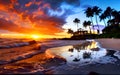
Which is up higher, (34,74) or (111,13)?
(111,13)

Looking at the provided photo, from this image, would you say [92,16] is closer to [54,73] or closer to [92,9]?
[92,9]

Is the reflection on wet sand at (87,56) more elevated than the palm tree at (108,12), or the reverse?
the palm tree at (108,12)

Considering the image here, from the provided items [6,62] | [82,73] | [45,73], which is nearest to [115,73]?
[82,73]

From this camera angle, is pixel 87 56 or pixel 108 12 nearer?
pixel 87 56

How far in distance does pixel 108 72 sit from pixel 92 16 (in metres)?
105

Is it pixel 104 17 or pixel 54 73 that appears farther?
pixel 104 17

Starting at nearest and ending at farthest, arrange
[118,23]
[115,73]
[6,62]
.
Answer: [115,73] < [6,62] < [118,23]

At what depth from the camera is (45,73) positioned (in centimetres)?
829

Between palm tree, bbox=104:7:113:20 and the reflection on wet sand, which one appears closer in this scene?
the reflection on wet sand

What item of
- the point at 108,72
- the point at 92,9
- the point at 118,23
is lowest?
the point at 108,72

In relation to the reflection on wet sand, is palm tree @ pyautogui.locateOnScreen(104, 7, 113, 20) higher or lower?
higher

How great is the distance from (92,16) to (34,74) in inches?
4152

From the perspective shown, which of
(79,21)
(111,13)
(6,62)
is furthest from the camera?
(79,21)

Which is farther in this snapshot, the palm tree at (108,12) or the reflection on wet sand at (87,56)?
the palm tree at (108,12)
